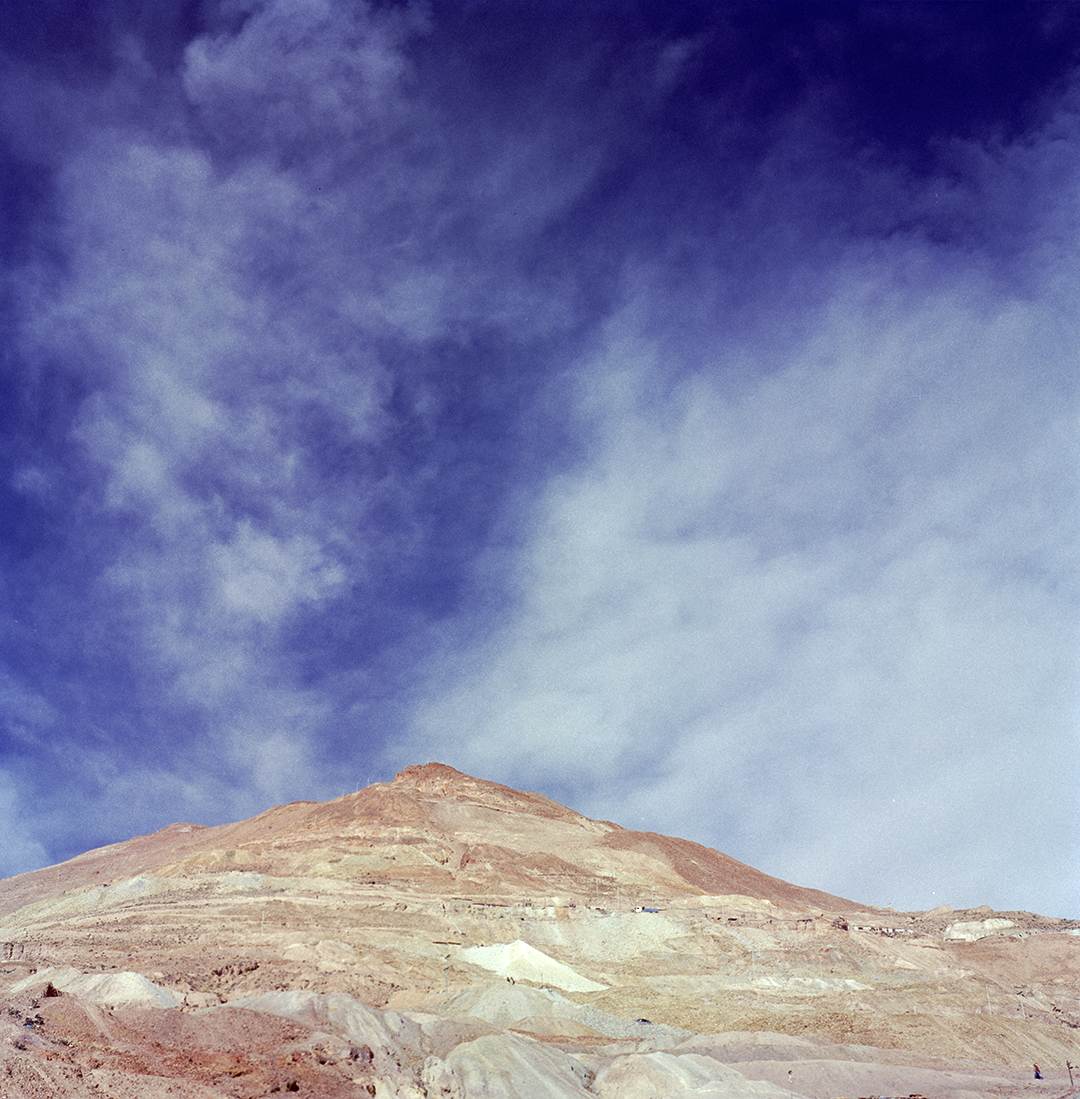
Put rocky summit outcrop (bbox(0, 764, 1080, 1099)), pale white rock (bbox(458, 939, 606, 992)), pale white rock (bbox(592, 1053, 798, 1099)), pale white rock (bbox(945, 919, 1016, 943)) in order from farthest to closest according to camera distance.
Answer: pale white rock (bbox(945, 919, 1016, 943)) < pale white rock (bbox(458, 939, 606, 992)) < pale white rock (bbox(592, 1053, 798, 1099)) < rocky summit outcrop (bbox(0, 764, 1080, 1099))

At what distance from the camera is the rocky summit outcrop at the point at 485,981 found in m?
29.8

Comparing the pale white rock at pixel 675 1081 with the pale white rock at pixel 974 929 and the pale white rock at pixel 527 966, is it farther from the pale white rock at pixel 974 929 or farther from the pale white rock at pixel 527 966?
the pale white rock at pixel 974 929

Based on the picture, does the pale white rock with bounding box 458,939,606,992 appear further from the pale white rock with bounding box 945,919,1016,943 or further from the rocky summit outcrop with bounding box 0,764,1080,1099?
the pale white rock with bounding box 945,919,1016,943

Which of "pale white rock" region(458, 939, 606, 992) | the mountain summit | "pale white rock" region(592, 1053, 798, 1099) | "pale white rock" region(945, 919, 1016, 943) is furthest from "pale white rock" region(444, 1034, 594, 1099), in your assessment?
"pale white rock" region(945, 919, 1016, 943)

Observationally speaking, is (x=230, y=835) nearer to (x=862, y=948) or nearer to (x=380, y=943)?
(x=380, y=943)

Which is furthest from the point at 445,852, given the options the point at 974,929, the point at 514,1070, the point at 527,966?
the point at 514,1070

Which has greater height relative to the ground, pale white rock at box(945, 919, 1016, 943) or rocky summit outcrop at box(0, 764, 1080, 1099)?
pale white rock at box(945, 919, 1016, 943)

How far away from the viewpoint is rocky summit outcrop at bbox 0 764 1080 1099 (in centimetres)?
2981

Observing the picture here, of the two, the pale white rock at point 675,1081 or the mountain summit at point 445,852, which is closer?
the pale white rock at point 675,1081

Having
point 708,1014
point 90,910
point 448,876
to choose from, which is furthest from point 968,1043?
point 90,910

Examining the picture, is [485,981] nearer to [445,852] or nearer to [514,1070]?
[514,1070]

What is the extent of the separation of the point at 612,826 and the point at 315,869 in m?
59.5

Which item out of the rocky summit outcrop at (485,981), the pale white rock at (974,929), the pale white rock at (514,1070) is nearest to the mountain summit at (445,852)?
the rocky summit outcrop at (485,981)

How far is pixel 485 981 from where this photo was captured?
5159 centimetres
